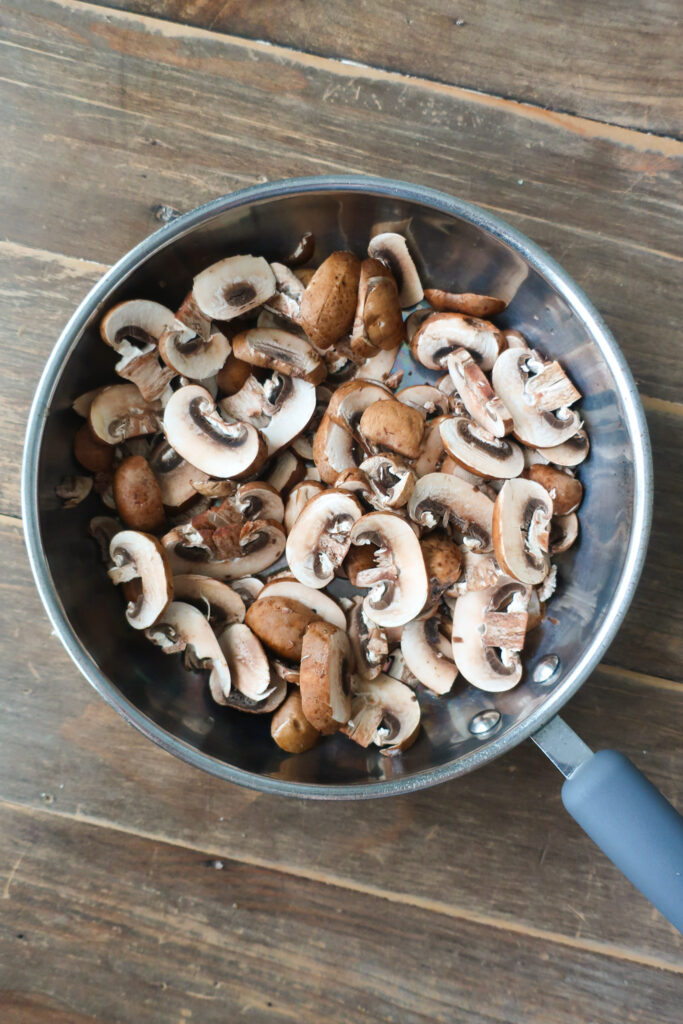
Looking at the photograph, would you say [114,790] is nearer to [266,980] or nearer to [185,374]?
[266,980]

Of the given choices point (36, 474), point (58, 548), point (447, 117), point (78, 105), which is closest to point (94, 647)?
point (58, 548)

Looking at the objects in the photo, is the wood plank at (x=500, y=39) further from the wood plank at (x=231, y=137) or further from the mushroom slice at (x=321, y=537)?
the mushroom slice at (x=321, y=537)

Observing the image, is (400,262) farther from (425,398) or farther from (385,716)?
(385,716)

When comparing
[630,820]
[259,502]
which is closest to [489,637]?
[630,820]

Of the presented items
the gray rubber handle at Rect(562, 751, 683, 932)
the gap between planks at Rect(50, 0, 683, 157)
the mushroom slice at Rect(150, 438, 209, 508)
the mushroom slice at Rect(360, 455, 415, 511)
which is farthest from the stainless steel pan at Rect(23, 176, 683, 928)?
the gap between planks at Rect(50, 0, 683, 157)

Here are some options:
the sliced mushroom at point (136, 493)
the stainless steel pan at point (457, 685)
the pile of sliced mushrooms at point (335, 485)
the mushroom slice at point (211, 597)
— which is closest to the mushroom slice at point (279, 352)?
the pile of sliced mushrooms at point (335, 485)

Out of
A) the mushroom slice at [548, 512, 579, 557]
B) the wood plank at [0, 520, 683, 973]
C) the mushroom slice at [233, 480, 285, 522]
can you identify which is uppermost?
the mushroom slice at [548, 512, 579, 557]

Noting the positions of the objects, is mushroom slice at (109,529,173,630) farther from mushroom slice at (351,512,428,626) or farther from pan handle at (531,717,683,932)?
pan handle at (531,717,683,932)
